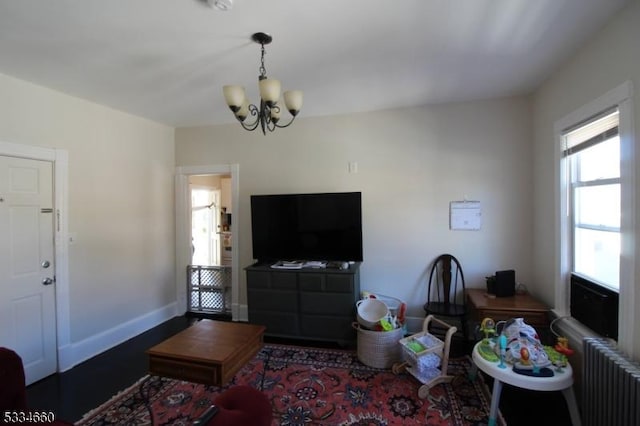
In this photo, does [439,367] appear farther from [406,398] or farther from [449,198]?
[449,198]

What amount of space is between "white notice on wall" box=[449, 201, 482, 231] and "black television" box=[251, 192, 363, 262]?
3.35 feet

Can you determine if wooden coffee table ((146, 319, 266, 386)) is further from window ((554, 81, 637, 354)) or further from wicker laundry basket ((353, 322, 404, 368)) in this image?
window ((554, 81, 637, 354))

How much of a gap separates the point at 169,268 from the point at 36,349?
1.58m

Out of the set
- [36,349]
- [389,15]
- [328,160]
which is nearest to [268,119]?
[389,15]

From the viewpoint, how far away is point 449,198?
328 cm

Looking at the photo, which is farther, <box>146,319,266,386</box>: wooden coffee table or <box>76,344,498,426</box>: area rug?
<box>76,344,498,426</box>: area rug

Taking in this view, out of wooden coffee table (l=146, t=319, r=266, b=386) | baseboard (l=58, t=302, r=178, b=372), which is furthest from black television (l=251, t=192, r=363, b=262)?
baseboard (l=58, t=302, r=178, b=372)

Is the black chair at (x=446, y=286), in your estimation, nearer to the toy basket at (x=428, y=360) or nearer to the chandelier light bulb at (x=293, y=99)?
the toy basket at (x=428, y=360)

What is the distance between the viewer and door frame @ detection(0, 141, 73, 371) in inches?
108

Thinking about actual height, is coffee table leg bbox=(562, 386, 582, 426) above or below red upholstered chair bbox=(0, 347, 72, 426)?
below

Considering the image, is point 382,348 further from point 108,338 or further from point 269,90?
point 108,338

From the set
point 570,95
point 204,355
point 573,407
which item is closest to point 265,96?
point 204,355

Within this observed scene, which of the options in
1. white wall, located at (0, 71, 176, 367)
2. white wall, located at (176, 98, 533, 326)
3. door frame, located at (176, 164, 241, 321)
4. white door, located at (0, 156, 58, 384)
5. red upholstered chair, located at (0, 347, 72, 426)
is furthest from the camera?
door frame, located at (176, 164, 241, 321)

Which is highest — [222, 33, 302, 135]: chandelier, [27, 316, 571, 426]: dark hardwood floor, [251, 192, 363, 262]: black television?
[222, 33, 302, 135]: chandelier
